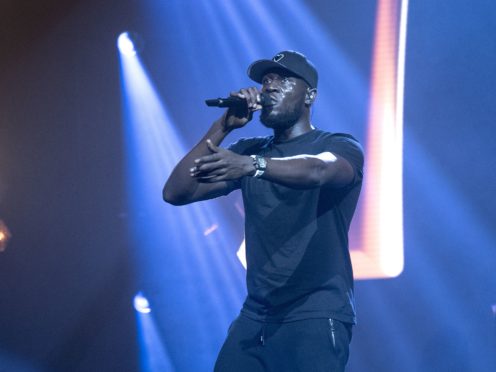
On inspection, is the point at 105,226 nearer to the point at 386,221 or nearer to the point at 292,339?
the point at 386,221

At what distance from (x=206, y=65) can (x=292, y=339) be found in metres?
3.15

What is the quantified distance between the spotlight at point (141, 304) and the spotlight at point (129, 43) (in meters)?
2.06

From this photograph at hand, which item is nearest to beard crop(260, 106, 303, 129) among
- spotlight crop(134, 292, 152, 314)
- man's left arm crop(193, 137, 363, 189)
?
man's left arm crop(193, 137, 363, 189)

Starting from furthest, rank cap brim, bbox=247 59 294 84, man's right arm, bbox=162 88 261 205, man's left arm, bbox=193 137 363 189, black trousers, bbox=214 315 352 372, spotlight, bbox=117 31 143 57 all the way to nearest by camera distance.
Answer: spotlight, bbox=117 31 143 57, cap brim, bbox=247 59 294 84, man's right arm, bbox=162 88 261 205, black trousers, bbox=214 315 352 372, man's left arm, bbox=193 137 363 189

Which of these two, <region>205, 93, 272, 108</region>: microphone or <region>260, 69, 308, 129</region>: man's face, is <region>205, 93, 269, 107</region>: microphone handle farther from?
<region>260, 69, 308, 129</region>: man's face

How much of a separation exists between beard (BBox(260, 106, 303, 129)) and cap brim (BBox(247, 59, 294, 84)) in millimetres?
211

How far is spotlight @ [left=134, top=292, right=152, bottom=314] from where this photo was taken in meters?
4.91

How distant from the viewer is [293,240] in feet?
8.13

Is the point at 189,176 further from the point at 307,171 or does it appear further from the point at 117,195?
the point at 117,195

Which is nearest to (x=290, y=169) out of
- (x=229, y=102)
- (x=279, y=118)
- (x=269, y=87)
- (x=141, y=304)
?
(x=229, y=102)

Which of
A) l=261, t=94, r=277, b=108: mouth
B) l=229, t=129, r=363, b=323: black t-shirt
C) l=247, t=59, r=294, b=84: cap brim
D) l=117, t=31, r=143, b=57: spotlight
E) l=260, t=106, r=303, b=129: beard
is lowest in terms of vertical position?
l=229, t=129, r=363, b=323: black t-shirt

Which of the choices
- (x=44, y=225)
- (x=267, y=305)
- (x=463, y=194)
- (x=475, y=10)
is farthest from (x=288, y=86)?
(x=44, y=225)

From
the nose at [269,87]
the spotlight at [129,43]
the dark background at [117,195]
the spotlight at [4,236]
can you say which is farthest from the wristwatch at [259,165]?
the spotlight at [4,236]

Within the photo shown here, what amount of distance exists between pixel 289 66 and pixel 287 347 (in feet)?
4.19
